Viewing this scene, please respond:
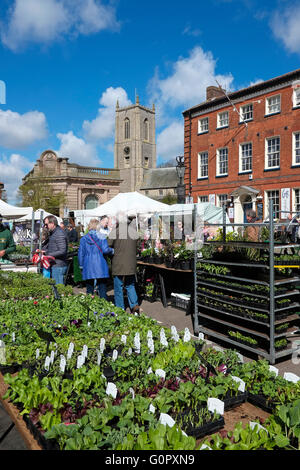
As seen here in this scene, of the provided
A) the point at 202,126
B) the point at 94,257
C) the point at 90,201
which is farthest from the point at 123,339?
the point at 90,201

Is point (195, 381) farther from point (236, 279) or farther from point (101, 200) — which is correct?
point (101, 200)

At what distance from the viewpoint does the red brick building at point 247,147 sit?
19156 mm

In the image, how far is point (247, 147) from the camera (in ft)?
70.4

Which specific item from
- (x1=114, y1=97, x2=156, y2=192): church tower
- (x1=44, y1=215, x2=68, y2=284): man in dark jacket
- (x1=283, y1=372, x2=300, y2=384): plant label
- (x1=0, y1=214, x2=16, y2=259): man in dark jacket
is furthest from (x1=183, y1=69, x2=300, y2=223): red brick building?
(x1=114, y1=97, x2=156, y2=192): church tower

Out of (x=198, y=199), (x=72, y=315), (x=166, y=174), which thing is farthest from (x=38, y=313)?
(x=166, y=174)

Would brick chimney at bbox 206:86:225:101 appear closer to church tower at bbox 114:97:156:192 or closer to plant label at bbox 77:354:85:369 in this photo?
plant label at bbox 77:354:85:369

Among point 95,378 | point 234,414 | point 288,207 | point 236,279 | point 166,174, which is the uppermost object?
point 166,174

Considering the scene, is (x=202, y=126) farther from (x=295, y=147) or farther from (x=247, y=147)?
(x=295, y=147)

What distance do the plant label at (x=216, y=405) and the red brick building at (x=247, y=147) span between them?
16.1 m

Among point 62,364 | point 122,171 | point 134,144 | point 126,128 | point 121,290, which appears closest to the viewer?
point 62,364

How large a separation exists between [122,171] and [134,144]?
23.0 feet

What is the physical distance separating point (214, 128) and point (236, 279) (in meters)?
20.0

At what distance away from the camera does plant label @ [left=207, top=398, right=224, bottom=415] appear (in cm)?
234

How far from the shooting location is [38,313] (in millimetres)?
4469
